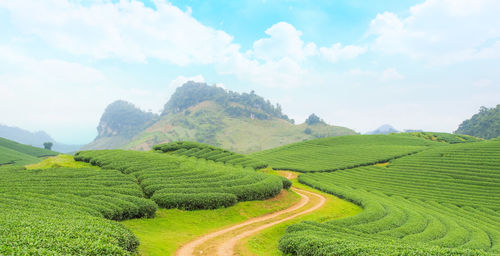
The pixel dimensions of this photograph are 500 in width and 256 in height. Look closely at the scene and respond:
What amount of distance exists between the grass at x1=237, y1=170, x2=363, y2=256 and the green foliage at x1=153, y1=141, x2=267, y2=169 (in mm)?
15031

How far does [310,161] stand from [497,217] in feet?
112

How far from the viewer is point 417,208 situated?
31.9m

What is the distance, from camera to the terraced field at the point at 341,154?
55.8 meters

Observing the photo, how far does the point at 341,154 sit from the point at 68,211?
2303 inches

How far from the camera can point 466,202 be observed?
34.7 metres

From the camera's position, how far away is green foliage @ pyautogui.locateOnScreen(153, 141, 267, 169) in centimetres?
4462

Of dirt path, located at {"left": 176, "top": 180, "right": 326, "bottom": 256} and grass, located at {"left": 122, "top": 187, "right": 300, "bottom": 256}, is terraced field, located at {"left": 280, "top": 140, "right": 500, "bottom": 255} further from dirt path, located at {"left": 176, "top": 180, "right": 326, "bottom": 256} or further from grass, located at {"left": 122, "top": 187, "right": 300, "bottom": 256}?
grass, located at {"left": 122, "top": 187, "right": 300, "bottom": 256}

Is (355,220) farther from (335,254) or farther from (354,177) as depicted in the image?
(354,177)

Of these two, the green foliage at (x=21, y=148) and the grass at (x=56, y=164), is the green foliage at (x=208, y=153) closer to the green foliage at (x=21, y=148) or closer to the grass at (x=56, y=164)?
the grass at (x=56, y=164)

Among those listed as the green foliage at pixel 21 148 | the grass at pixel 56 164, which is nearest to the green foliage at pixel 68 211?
the grass at pixel 56 164

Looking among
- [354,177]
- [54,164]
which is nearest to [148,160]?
[54,164]

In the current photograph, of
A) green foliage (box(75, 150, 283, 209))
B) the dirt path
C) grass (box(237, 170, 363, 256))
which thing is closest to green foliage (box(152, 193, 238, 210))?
green foliage (box(75, 150, 283, 209))

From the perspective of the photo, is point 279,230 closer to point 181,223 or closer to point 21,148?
point 181,223

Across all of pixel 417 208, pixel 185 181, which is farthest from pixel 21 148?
pixel 417 208
